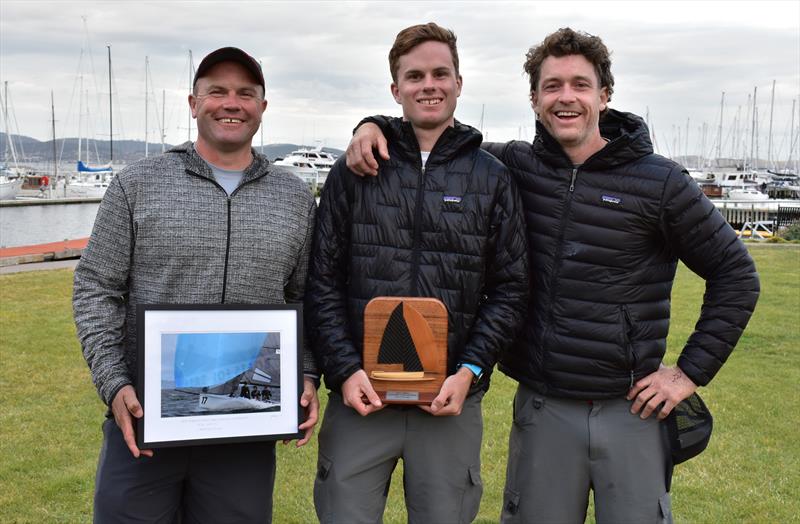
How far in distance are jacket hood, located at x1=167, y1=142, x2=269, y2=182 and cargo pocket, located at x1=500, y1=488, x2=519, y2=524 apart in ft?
6.45

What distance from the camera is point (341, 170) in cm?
354

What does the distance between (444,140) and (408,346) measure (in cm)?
96

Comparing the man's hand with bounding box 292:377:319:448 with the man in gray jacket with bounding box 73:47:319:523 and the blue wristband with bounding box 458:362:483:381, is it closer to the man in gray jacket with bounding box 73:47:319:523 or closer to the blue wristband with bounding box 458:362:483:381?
the man in gray jacket with bounding box 73:47:319:523

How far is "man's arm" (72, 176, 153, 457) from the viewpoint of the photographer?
10.5 ft

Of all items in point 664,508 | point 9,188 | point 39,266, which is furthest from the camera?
point 9,188

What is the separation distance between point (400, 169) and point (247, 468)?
1.53m

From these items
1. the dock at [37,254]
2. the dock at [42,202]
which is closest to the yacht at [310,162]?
the dock at [42,202]

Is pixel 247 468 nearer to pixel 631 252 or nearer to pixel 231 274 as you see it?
pixel 231 274

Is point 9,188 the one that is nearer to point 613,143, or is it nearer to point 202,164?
point 202,164

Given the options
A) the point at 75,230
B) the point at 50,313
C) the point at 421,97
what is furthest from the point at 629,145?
the point at 75,230

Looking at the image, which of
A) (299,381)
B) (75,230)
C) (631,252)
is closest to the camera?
(299,381)

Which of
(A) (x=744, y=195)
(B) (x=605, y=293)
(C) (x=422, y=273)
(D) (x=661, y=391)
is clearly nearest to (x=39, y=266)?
(C) (x=422, y=273)

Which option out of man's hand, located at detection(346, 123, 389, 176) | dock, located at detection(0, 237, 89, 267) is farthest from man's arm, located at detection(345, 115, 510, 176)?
dock, located at detection(0, 237, 89, 267)

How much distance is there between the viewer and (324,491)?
352cm
